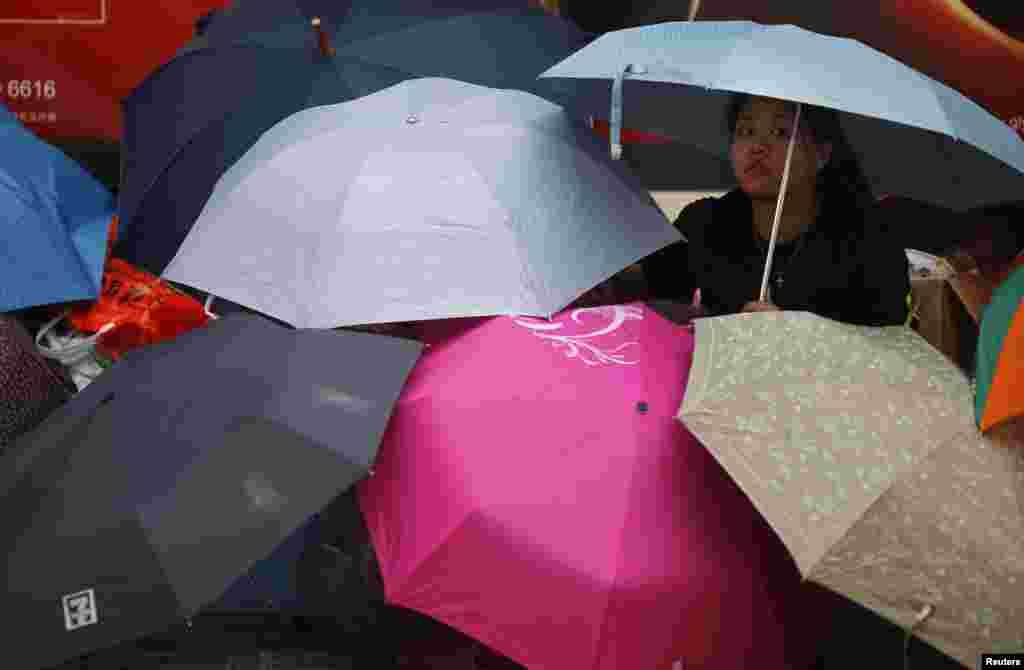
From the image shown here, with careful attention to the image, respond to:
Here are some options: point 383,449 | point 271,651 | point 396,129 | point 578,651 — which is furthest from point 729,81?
point 271,651

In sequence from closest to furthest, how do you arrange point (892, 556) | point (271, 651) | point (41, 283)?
point (892, 556)
point (271, 651)
point (41, 283)

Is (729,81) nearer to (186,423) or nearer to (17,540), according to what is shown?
(186,423)

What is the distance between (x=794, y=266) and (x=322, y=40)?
5.40ft

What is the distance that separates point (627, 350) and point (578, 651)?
771 millimetres

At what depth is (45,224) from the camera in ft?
14.1

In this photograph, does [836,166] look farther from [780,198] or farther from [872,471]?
[872,471]

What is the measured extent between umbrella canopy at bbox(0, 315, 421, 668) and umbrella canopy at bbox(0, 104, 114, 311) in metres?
0.96

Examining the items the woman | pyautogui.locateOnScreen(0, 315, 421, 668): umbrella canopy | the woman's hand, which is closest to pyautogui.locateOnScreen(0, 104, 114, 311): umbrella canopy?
pyautogui.locateOnScreen(0, 315, 421, 668): umbrella canopy

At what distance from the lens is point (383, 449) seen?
319 cm

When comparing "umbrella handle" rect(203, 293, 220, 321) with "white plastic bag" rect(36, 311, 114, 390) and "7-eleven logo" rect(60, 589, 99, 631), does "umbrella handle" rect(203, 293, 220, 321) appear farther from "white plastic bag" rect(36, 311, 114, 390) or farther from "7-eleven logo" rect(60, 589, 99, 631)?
"7-eleven logo" rect(60, 589, 99, 631)

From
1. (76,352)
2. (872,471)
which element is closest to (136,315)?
(76,352)

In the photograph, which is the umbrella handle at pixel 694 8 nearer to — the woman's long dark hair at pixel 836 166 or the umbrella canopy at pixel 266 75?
the umbrella canopy at pixel 266 75

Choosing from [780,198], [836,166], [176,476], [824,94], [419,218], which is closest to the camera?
[176,476]

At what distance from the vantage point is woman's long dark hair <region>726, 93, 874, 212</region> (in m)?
3.90
